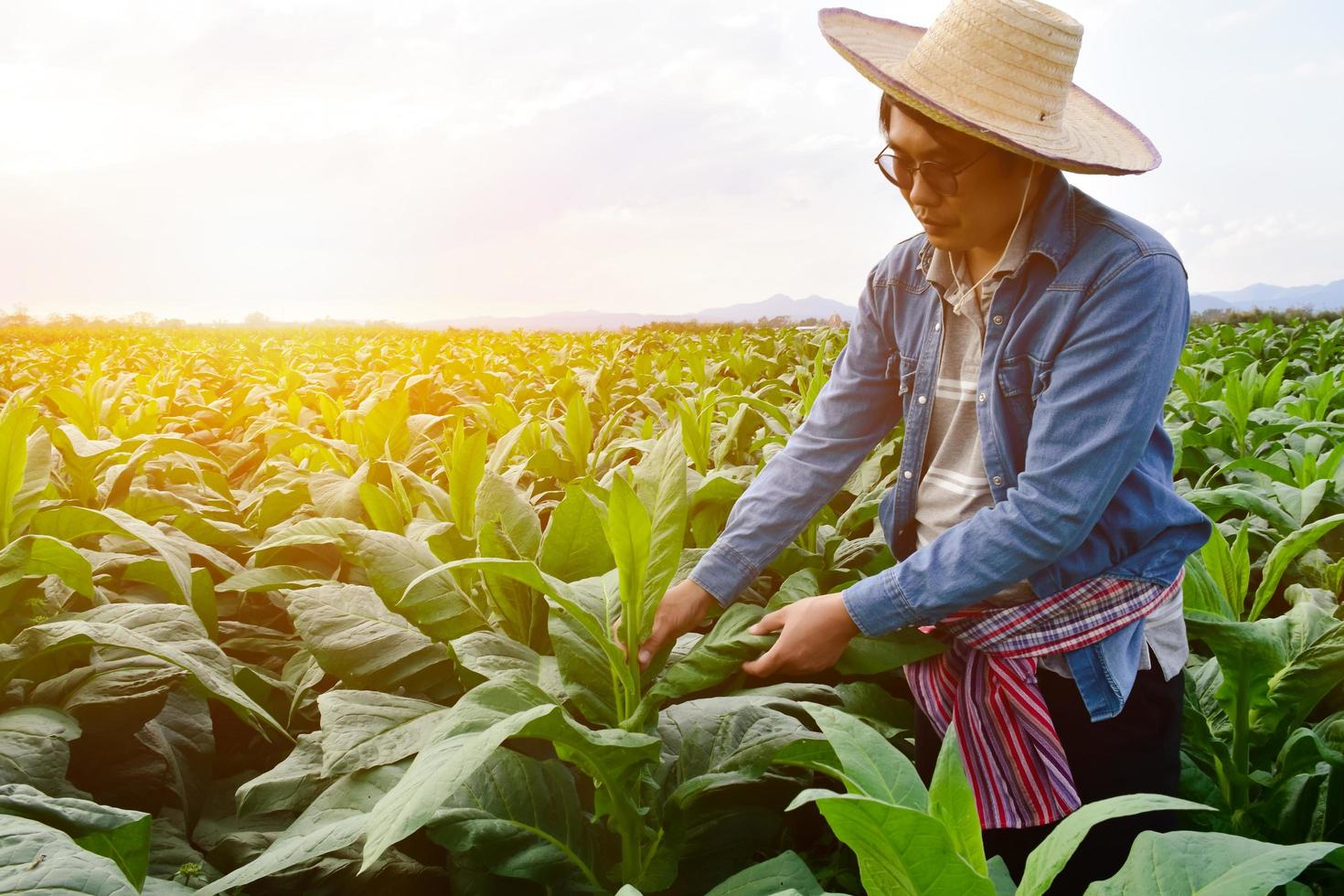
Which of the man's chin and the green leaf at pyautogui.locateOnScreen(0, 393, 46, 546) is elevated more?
the man's chin

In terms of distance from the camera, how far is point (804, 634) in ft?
5.42

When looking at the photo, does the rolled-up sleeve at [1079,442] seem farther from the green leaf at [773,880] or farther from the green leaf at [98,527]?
the green leaf at [98,527]

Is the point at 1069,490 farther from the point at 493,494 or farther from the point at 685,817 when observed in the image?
the point at 493,494

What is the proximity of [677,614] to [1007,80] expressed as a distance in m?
1.10

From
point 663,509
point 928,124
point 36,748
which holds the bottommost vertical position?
point 36,748

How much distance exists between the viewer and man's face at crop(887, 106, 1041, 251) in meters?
1.64

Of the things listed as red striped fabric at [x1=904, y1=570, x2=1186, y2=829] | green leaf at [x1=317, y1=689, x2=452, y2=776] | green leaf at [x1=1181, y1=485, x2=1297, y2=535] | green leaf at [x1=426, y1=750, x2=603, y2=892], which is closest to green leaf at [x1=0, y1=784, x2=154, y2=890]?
green leaf at [x1=317, y1=689, x2=452, y2=776]

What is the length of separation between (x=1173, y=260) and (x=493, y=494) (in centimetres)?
132

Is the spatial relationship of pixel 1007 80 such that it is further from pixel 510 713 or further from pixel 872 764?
pixel 510 713

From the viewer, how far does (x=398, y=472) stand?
2.57 metres

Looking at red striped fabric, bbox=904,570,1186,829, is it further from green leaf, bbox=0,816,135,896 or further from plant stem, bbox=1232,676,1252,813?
green leaf, bbox=0,816,135,896

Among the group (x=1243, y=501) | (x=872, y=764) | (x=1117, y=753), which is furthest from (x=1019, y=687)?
(x=1243, y=501)

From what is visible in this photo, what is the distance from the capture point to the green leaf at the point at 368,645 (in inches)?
66.2

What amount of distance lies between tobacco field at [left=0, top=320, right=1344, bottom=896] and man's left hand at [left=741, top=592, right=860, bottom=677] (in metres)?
0.05
